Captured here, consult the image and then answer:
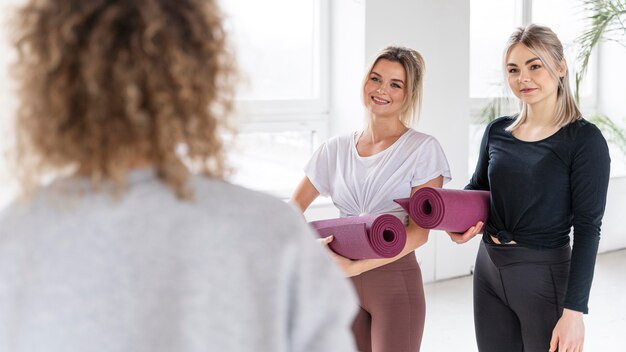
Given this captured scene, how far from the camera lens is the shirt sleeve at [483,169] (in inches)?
104

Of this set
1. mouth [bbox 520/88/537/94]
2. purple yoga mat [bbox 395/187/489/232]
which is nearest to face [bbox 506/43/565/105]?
mouth [bbox 520/88/537/94]

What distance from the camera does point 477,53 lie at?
5.86m

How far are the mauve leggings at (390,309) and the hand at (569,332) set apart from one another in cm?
39

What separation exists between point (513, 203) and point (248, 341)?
160 cm

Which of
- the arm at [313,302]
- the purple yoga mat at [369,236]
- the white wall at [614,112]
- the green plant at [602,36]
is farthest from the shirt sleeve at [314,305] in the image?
the white wall at [614,112]

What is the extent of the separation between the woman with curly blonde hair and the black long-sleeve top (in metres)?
1.48

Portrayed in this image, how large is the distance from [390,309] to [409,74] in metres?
0.72

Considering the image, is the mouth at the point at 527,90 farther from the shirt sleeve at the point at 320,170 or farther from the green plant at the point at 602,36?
the green plant at the point at 602,36

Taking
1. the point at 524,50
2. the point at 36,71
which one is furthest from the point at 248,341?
the point at 524,50

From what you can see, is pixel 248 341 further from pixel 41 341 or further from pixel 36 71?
pixel 36 71

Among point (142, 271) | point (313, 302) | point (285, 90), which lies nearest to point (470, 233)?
point (313, 302)

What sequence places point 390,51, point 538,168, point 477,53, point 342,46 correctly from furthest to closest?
1. point 477,53
2. point 342,46
3. point 390,51
4. point 538,168

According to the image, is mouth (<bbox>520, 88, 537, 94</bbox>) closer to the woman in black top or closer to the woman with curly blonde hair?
the woman in black top

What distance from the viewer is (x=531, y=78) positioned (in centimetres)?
244
